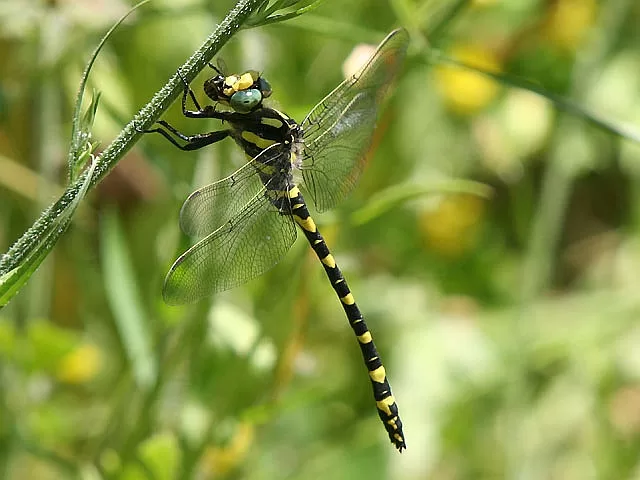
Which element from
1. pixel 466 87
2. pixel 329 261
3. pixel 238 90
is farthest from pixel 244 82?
pixel 466 87

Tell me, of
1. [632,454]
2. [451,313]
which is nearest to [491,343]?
[451,313]

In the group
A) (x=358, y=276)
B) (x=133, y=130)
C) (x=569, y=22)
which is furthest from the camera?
(x=569, y=22)

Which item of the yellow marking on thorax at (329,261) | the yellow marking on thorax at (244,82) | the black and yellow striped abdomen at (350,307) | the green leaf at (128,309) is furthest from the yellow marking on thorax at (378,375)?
the yellow marking on thorax at (244,82)

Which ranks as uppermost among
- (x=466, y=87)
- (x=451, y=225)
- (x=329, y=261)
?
(x=466, y=87)

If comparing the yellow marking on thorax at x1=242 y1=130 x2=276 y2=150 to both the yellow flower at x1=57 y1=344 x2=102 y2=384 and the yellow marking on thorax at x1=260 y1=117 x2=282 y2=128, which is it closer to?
the yellow marking on thorax at x1=260 y1=117 x2=282 y2=128

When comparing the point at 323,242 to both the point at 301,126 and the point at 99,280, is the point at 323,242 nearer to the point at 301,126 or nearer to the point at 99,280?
the point at 301,126

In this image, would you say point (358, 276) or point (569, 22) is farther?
point (569, 22)

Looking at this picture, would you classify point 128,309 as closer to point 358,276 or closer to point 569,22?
point 358,276
